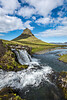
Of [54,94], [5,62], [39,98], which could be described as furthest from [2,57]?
[54,94]

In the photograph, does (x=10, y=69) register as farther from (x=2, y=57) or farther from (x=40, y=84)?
(x=40, y=84)

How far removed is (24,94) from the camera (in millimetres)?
13773

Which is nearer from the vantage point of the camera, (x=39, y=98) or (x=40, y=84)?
(x=39, y=98)

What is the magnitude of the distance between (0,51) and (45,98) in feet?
84.3

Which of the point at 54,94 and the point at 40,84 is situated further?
the point at 40,84

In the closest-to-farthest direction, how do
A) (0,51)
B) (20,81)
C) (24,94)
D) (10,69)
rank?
1. (24,94)
2. (20,81)
3. (10,69)
4. (0,51)

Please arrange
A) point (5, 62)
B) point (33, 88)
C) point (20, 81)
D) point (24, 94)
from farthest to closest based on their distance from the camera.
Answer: point (5, 62), point (20, 81), point (33, 88), point (24, 94)

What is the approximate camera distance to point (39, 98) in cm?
1290

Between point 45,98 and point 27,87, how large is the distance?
534cm

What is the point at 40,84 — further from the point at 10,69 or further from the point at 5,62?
the point at 5,62

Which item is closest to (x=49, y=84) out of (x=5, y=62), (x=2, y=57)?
(x=5, y=62)

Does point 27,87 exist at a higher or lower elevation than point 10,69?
lower

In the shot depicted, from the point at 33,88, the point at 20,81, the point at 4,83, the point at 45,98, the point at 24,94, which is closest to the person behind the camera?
the point at 45,98

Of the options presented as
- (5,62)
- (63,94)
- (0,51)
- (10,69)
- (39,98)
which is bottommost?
(39,98)
